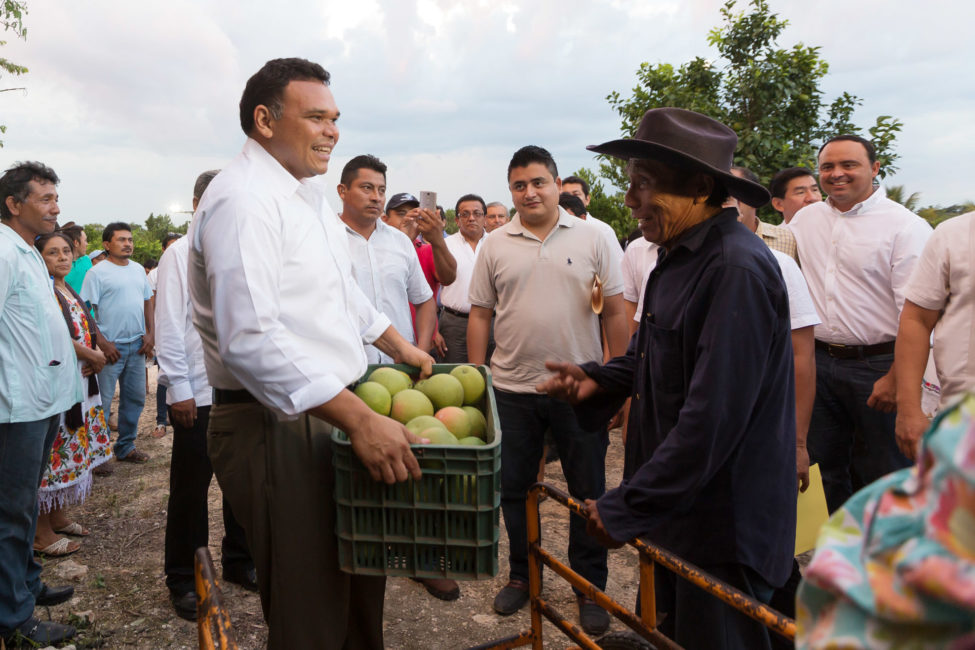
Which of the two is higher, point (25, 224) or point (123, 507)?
point (25, 224)

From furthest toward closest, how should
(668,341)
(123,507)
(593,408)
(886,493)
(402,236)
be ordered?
1. (123,507)
2. (402,236)
3. (593,408)
4. (668,341)
5. (886,493)

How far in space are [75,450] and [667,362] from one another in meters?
4.58

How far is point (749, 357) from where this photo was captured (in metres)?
1.98

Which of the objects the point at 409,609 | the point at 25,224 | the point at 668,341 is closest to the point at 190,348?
the point at 25,224

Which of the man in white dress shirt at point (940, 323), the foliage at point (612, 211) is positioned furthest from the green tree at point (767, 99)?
the man in white dress shirt at point (940, 323)

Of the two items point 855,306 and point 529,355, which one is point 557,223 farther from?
point 855,306

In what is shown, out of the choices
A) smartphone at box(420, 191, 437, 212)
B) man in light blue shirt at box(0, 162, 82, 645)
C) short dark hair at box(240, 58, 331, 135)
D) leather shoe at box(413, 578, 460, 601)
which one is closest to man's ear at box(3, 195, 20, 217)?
man in light blue shirt at box(0, 162, 82, 645)

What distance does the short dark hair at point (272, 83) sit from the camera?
98.9 inches

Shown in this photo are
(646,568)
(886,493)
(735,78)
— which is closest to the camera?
(886,493)

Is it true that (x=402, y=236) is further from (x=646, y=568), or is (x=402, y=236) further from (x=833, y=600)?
(x=833, y=600)

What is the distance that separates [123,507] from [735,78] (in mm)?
10296

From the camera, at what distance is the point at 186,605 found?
3.94 metres

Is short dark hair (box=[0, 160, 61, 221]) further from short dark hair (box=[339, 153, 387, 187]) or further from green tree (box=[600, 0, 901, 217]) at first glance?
green tree (box=[600, 0, 901, 217])

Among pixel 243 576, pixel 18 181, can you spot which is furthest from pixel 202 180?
pixel 243 576
